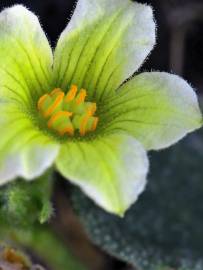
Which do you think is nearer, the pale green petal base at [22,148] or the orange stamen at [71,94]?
the pale green petal base at [22,148]

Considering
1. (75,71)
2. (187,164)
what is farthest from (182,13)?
(75,71)

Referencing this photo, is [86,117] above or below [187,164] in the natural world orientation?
above

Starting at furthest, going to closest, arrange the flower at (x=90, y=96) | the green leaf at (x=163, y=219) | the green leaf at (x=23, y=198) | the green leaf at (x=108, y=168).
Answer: the green leaf at (x=163, y=219), the green leaf at (x=23, y=198), the flower at (x=90, y=96), the green leaf at (x=108, y=168)

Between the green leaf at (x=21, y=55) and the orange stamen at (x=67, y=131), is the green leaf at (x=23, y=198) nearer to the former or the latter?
the orange stamen at (x=67, y=131)

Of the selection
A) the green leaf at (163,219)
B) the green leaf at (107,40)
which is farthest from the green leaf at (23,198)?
the green leaf at (163,219)

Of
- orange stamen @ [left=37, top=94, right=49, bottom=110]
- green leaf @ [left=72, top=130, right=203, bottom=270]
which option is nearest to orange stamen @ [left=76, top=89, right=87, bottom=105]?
orange stamen @ [left=37, top=94, right=49, bottom=110]

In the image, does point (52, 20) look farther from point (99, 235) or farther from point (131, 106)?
point (131, 106)

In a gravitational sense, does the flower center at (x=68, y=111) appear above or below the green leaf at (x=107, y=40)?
below
